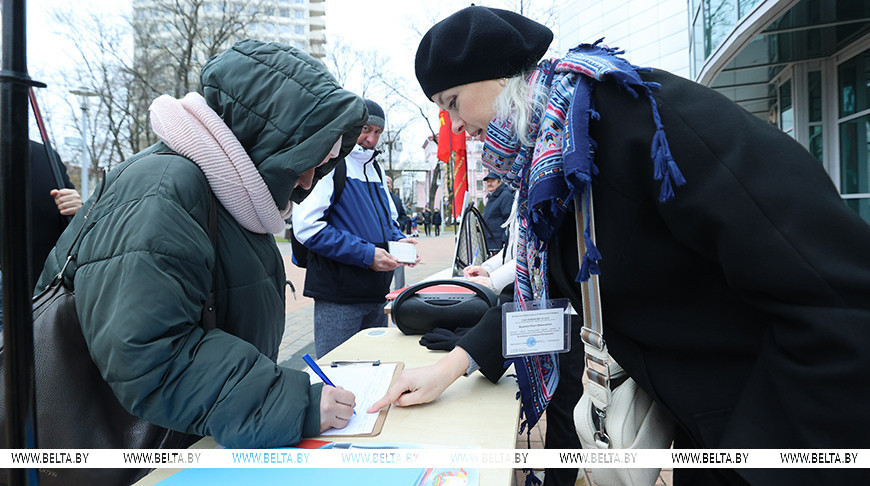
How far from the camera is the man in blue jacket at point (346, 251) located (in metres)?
2.66

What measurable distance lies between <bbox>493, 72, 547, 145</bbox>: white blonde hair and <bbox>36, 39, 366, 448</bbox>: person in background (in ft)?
1.30

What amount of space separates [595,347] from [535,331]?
0.86 ft

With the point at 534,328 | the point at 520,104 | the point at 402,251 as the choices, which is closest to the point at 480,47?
the point at 520,104

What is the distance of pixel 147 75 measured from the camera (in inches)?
702

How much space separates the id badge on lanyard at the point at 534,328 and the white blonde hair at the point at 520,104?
429 millimetres

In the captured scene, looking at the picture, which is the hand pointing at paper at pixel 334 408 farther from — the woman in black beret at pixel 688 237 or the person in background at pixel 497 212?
the person in background at pixel 497 212

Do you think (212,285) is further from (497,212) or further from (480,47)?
(497,212)

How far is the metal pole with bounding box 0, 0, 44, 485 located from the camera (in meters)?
0.60

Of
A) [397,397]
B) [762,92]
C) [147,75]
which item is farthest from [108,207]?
[147,75]

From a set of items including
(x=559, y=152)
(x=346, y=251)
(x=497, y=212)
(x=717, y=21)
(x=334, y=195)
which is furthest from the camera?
(x=717, y=21)

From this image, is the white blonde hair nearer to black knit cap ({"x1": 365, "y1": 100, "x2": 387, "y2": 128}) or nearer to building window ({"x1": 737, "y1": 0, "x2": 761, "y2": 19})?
black knit cap ({"x1": 365, "y1": 100, "x2": 387, "y2": 128})

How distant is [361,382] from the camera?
4.67 feet

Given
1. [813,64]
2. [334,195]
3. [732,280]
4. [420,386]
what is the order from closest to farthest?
[732,280] < [420,386] < [334,195] < [813,64]

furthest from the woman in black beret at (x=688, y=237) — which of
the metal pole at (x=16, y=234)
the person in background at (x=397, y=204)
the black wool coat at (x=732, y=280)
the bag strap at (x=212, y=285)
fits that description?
the person in background at (x=397, y=204)
